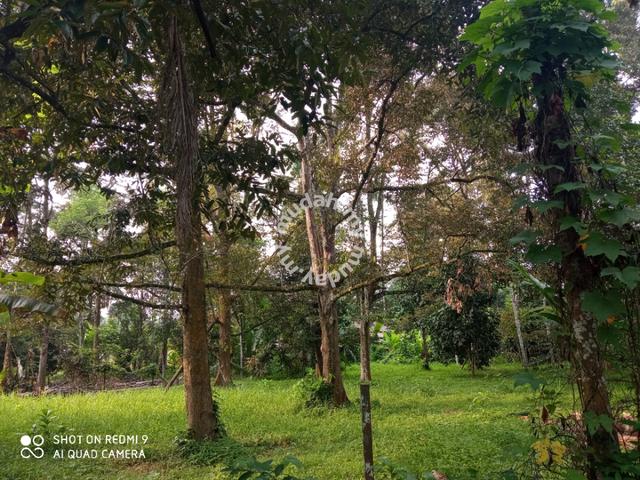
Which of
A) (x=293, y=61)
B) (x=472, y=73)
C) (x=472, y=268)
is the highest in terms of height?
(x=472, y=73)

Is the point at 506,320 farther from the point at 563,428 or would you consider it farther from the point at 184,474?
the point at 563,428

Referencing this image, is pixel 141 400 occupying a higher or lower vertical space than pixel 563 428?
lower

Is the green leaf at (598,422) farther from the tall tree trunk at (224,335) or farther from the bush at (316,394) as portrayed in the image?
the tall tree trunk at (224,335)

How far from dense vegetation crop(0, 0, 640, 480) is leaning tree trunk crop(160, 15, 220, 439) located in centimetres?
2

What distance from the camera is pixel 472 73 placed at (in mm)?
4375

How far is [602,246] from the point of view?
6.12ft

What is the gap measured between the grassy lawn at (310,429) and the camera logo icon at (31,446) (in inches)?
4.1

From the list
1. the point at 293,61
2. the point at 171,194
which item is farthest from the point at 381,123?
the point at 293,61

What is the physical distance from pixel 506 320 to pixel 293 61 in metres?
12.4

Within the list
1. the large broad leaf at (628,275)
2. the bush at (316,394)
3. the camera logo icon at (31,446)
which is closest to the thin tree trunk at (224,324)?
the bush at (316,394)

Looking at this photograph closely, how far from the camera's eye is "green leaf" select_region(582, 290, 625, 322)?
1.88 meters

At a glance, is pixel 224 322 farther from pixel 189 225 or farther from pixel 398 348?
pixel 189 225

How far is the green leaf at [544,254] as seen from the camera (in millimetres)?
2043

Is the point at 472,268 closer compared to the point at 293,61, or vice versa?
the point at 293,61
